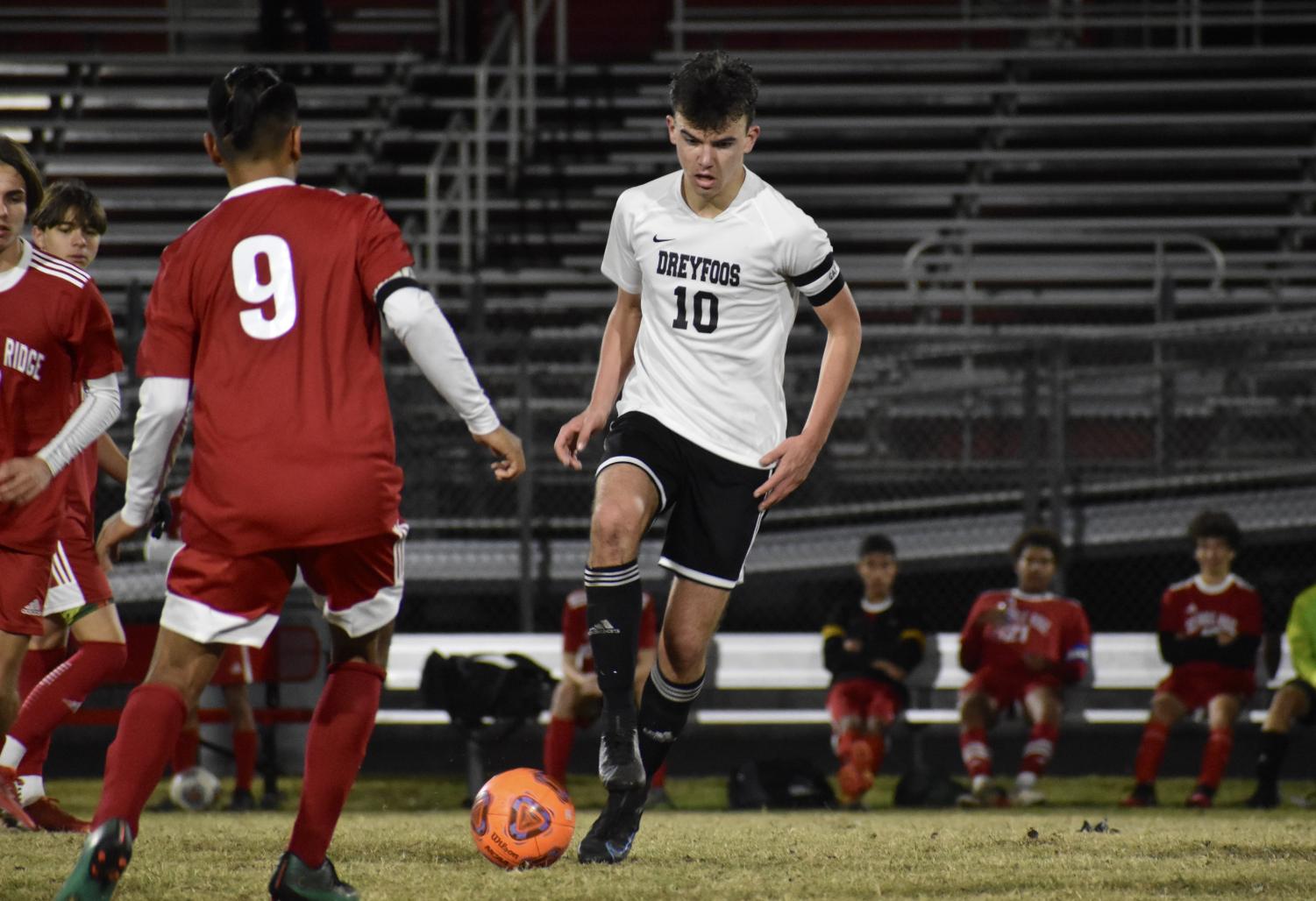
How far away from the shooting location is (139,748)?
11.7 feet

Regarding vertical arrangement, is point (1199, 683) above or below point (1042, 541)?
below

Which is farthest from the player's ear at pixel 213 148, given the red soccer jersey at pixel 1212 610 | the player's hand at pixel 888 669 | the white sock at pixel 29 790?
the red soccer jersey at pixel 1212 610

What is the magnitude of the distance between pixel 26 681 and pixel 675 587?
3160 millimetres

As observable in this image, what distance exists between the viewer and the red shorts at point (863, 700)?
8.63 meters

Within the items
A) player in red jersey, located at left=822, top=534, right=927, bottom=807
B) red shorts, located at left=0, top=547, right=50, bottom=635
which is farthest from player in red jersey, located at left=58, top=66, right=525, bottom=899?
player in red jersey, located at left=822, top=534, right=927, bottom=807

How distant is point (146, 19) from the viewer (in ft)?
64.9

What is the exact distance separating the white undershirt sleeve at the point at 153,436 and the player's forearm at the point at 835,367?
1.86m

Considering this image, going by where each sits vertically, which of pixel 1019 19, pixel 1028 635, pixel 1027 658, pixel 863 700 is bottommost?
pixel 863 700

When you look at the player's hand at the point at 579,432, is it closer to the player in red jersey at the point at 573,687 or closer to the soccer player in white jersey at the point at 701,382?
the soccer player in white jersey at the point at 701,382

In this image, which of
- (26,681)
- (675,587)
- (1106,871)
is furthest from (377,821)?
(1106,871)

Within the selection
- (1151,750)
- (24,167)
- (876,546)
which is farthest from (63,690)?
(1151,750)

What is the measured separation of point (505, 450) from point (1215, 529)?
6.37 meters

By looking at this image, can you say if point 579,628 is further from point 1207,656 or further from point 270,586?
point 270,586

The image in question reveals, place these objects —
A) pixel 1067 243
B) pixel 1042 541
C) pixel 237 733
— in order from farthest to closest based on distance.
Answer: pixel 1067 243, pixel 1042 541, pixel 237 733
